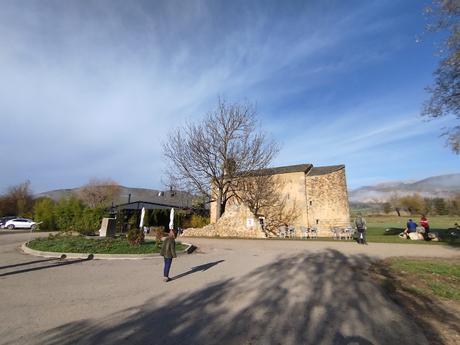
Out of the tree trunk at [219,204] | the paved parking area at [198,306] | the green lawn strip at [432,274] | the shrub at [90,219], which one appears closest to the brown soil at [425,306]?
the green lawn strip at [432,274]

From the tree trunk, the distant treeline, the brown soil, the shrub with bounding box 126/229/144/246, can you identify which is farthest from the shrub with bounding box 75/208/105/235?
the brown soil

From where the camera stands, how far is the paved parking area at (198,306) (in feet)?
14.0

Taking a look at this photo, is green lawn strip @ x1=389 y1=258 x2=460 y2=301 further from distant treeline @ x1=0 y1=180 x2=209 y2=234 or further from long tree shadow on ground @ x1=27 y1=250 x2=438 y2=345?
distant treeline @ x1=0 y1=180 x2=209 y2=234

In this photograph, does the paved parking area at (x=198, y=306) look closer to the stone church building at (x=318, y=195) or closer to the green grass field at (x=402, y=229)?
the green grass field at (x=402, y=229)

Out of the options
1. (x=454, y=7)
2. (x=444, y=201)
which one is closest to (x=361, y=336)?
(x=454, y=7)

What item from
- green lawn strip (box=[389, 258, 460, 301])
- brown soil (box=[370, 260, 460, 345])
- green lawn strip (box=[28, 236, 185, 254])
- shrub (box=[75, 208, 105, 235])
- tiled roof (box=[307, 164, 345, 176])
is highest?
tiled roof (box=[307, 164, 345, 176])

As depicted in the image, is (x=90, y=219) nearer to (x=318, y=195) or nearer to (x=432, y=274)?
(x=318, y=195)

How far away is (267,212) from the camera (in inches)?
1254

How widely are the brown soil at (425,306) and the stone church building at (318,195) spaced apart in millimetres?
22156

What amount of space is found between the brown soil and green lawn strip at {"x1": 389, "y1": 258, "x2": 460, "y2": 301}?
3 cm

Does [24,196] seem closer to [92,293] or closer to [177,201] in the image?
[177,201]

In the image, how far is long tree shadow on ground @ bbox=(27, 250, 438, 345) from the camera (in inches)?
163

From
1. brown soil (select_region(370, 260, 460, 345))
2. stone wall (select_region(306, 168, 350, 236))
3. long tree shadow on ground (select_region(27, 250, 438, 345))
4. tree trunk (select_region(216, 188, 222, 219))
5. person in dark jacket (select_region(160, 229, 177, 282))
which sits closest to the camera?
long tree shadow on ground (select_region(27, 250, 438, 345))

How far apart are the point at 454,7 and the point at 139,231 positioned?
55.7 feet
